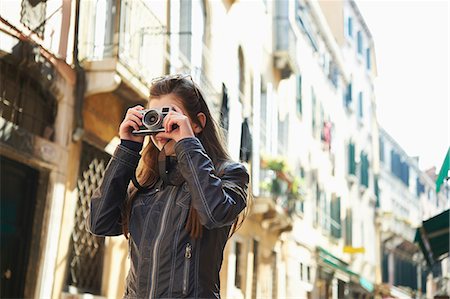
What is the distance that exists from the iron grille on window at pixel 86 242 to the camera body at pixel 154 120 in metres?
3.31

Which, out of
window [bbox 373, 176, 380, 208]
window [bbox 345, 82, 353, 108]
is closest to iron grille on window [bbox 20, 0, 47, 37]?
window [bbox 345, 82, 353, 108]

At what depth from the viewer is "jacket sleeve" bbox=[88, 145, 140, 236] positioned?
4.79 feet

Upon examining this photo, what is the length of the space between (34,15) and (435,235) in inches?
157

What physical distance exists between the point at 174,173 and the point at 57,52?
9.83 ft

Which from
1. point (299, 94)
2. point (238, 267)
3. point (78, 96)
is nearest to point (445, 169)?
point (238, 267)

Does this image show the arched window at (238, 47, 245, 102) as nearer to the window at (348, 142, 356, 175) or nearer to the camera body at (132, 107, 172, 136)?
the camera body at (132, 107, 172, 136)

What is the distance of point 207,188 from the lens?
1.33m

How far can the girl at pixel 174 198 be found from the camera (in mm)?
1326

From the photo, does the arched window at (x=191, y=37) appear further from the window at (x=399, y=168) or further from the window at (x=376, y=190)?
the window at (x=399, y=168)

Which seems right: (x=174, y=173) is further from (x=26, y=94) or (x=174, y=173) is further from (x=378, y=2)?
(x=378, y=2)

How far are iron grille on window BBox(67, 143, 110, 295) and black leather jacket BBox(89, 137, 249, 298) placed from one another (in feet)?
10.7

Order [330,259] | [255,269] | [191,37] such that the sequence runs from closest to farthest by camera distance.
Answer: [191,37] < [255,269] < [330,259]

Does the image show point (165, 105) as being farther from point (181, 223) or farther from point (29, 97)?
point (29, 97)

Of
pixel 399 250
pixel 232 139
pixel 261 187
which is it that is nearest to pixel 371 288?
pixel 399 250
